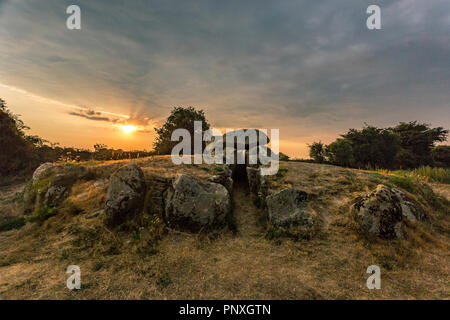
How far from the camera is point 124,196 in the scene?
6.05 meters

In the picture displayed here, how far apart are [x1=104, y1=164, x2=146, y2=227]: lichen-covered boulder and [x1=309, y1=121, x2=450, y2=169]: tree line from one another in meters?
16.7

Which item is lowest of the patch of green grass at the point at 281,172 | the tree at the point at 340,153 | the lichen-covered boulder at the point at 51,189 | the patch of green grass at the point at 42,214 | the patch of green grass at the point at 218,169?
the patch of green grass at the point at 42,214

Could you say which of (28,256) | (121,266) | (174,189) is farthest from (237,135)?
(28,256)

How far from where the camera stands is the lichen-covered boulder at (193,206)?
238 inches

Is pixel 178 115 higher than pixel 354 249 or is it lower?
higher

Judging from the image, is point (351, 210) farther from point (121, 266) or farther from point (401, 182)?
point (121, 266)

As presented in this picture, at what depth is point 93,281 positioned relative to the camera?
394 cm

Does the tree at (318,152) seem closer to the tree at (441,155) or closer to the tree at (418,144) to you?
the tree at (418,144)

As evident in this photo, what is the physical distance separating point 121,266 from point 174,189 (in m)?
2.63

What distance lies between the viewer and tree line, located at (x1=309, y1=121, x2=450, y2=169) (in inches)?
696

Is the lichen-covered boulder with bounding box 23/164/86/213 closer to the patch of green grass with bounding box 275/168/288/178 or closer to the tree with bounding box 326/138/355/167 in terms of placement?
the patch of green grass with bounding box 275/168/288/178

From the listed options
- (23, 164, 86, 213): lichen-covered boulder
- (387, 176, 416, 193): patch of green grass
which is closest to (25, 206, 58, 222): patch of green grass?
(23, 164, 86, 213): lichen-covered boulder

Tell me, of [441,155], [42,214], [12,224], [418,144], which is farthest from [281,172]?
[441,155]

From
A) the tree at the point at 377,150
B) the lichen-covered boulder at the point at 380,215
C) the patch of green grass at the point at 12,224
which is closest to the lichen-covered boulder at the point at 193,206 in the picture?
the lichen-covered boulder at the point at 380,215
